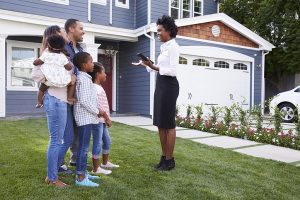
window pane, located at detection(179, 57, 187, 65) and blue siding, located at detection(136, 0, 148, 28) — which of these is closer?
window pane, located at detection(179, 57, 187, 65)

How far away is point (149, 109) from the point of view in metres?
11.3

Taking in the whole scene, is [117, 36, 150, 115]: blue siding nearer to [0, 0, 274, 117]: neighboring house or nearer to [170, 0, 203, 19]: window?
[0, 0, 274, 117]: neighboring house

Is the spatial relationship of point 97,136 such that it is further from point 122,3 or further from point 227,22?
point 227,22

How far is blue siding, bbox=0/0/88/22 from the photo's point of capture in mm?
10039

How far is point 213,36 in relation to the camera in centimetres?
1268

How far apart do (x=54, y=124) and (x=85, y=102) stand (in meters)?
0.35

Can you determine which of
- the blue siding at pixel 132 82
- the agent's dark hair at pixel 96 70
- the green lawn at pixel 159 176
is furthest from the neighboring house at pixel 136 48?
the agent's dark hair at pixel 96 70

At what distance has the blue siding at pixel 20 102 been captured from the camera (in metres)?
10.7

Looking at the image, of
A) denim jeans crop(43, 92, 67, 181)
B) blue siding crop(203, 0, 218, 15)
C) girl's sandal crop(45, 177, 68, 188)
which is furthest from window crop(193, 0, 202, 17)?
girl's sandal crop(45, 177, 68, 188)

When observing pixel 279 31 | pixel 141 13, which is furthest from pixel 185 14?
pixel 279 31

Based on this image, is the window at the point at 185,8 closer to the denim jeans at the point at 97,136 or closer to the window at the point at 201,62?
the window at the point at 201,62

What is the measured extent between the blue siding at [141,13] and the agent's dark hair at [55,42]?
9.14m

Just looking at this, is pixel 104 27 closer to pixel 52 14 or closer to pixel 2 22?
pixel 52 14

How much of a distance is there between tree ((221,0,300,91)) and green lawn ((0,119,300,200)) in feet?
36.9
